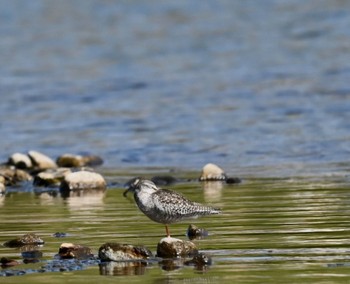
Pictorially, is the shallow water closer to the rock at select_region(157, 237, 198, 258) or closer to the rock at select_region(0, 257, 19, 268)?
the rock at select_region(0, 257, 19, 268)

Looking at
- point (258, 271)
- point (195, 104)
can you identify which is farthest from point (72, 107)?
point (258, 271)

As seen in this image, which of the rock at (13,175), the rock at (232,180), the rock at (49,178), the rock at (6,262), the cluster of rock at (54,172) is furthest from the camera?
the rock at (13,175)

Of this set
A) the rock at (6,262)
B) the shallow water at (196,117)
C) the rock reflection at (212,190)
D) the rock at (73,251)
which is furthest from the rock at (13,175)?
the rock at (6,262)

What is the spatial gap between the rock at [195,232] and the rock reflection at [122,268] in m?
1.25

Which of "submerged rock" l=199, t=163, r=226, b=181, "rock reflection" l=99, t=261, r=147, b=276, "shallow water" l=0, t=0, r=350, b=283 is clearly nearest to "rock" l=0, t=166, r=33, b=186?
"shallow water" l=0, t=0, r=350, b=283

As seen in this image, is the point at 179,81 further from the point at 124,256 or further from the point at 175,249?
the point at 124,256

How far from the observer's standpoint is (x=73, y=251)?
10.2 metres

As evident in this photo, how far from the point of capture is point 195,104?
79.4ft

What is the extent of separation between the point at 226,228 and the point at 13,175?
19.3 feet

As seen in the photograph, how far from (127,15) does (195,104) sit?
1761 centimetres

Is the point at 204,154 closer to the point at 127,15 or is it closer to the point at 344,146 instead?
the point at 344,146

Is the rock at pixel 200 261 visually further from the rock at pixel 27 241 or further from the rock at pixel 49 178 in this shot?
the rock at pixel 49 178

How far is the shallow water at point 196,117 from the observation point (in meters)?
10.9

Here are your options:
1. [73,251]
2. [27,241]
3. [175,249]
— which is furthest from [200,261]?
[27,241]
